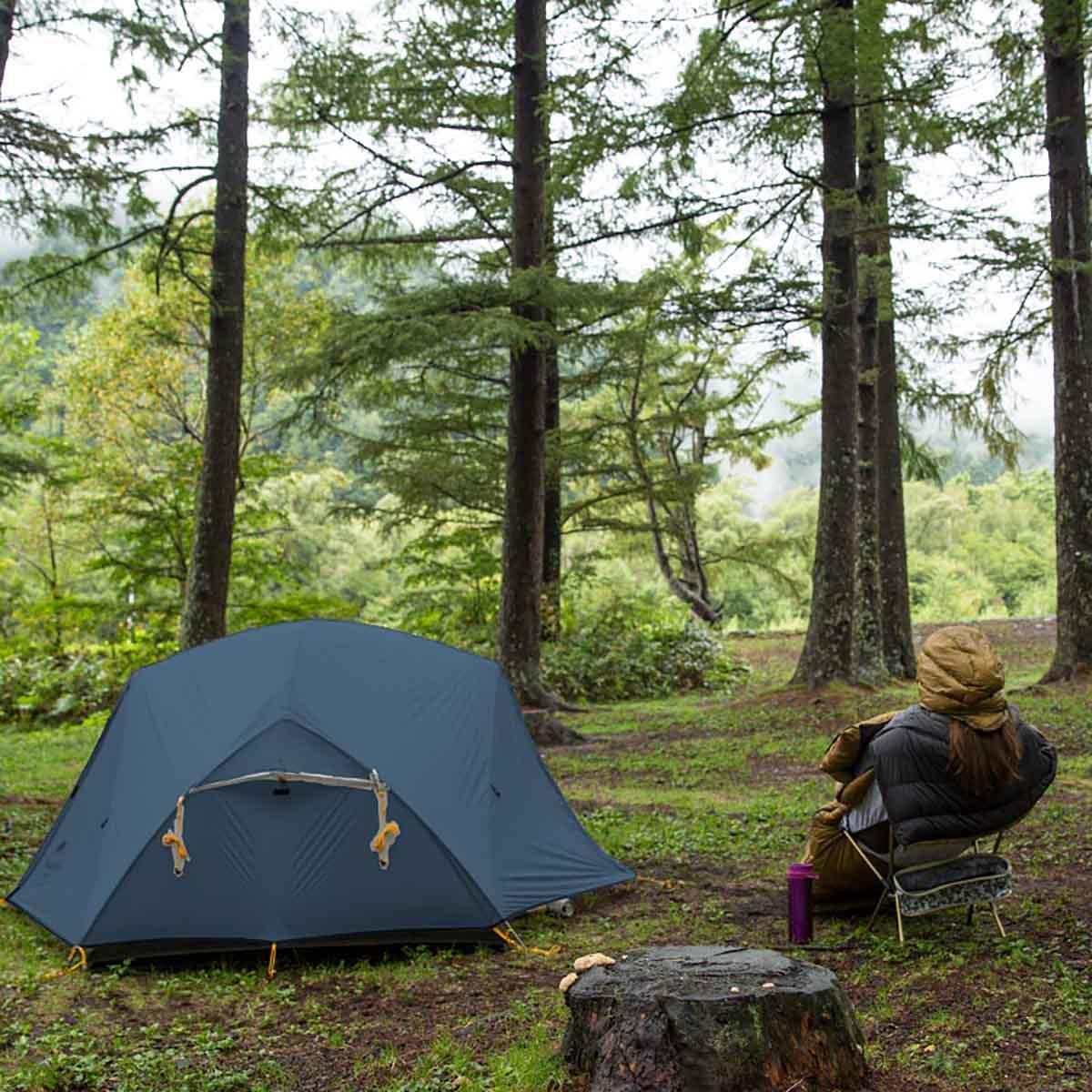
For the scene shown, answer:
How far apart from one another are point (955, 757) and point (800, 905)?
89 cm

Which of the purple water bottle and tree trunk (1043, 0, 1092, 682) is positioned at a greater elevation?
tree trunk (1043, 0, 1092, 682)

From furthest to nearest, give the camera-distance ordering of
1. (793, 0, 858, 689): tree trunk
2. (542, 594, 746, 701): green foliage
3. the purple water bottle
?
(542, 594, 746, 701): green foliage
(793, 0, 858, 689): tree trunk
the purple water bottle

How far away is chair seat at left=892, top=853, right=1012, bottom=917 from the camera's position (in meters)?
5.00

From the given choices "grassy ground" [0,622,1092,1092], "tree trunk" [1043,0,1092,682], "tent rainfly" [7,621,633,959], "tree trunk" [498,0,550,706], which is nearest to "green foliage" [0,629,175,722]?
"tree trunk" [498,0,550,706]

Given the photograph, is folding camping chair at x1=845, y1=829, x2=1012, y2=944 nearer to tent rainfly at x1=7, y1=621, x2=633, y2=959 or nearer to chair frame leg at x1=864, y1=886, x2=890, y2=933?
chair frame leg at x1=864, y1=886, x2=890, y2=933

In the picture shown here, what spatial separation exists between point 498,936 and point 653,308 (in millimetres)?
8545

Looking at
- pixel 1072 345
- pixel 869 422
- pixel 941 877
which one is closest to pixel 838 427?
pixel 1072 345

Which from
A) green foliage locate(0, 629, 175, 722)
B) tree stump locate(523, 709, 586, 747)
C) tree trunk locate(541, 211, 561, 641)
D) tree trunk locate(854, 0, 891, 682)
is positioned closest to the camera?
tree stump locate(523, 709, 586, 747)

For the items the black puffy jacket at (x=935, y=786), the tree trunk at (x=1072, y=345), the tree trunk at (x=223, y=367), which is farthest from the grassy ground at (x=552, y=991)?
the tree trunk at (x=1072, y=345)

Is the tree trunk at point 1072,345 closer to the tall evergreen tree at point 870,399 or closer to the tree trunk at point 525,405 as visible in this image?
the tall evergreen tree at point 870,399

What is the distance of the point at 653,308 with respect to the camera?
42.1ft

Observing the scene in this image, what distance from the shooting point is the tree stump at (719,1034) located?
339 cm

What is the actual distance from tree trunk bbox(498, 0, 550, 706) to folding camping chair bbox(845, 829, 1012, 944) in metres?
8.50

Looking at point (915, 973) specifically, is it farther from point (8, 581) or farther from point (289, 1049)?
point (8, 581)
